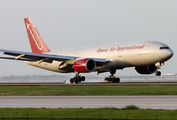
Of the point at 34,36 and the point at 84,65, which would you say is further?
the point at 34,36

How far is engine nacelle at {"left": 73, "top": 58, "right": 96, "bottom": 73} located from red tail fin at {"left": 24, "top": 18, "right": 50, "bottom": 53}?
16.6 meters

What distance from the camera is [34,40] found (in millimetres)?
64312

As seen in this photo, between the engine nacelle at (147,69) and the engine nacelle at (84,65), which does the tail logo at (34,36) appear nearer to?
the engine nacelle at (84,65)

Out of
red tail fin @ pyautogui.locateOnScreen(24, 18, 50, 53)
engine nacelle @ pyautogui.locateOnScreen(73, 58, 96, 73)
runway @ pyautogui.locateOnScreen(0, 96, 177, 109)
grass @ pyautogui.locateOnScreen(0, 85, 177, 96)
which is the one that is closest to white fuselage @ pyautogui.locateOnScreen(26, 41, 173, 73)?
engine nacelle @ pyautogui.locateOnScreen(73, 58, 96, 73)

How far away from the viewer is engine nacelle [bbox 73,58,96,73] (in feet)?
156

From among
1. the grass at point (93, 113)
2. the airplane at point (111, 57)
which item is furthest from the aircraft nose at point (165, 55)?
the grass at point (93, 113)

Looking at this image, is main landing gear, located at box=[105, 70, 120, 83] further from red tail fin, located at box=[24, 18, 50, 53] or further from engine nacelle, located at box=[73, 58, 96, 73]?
red tail fin, located at box=[24, 18, 50, 53]

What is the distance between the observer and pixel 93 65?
48.8 m

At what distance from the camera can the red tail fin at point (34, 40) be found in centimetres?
6378

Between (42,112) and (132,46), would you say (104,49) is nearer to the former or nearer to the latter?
(132,46)

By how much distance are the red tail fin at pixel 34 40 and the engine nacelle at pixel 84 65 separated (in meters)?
16.6

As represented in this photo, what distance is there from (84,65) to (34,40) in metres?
20.3

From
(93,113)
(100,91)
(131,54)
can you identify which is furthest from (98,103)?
(131,54)

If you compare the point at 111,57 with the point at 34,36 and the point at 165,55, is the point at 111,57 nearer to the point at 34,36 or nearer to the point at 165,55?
the point at 165,55
